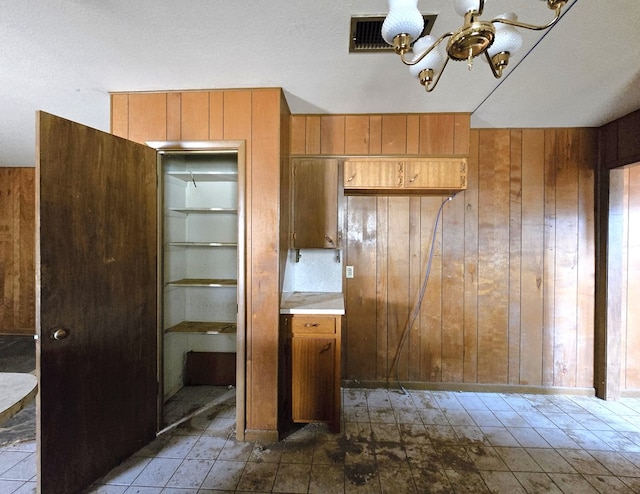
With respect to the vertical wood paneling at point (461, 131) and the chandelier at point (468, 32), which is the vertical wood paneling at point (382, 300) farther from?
the chandelier at point (468, 32)

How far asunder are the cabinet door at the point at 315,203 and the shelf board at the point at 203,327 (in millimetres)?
921

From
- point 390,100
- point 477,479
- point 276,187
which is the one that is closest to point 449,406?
point 477,479

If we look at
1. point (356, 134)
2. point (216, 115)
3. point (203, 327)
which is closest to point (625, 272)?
point (356, 134)

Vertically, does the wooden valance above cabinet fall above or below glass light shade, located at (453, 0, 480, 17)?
below

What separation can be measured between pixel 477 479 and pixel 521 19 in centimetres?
244

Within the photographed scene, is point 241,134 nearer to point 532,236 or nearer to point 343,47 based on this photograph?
point 343,47

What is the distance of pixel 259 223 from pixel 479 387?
244 centimetres

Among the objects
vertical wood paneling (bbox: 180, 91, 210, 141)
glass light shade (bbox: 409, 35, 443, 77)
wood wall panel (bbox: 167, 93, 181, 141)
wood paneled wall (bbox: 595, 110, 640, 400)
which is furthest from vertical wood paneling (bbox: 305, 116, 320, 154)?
wood paneled wall (bbox: 595, 110, 640, 400)

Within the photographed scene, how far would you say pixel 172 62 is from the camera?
66.7 inches

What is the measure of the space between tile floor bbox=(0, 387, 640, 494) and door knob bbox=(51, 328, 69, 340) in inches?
34.7

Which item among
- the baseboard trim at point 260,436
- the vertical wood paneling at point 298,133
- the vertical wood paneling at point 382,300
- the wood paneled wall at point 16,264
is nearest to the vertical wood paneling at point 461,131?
the vertical wood paneling at point 382,300

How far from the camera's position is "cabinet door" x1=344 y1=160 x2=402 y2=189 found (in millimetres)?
2361

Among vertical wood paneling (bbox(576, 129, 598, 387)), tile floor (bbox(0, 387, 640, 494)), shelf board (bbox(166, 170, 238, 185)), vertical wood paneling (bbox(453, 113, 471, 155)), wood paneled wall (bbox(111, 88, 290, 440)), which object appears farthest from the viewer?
vertical wood paneling (bbox(576, 129, 598, 387))

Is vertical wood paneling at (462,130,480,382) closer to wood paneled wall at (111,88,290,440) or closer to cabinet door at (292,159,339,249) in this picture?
cabinet door at (292,159,339,249)
